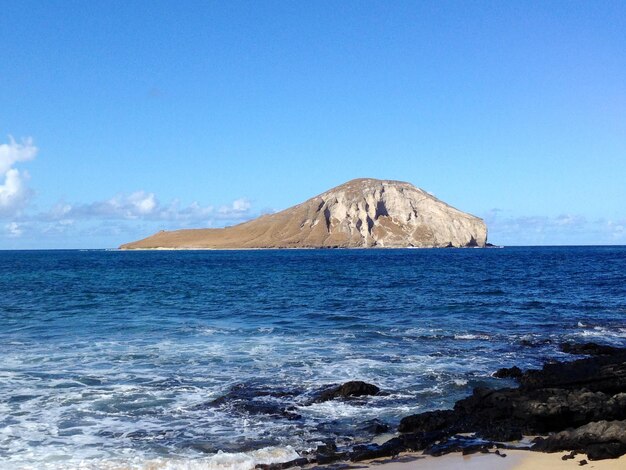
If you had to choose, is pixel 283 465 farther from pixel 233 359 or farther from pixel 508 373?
pixel 233 359

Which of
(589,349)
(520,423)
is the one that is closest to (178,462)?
(520,423)

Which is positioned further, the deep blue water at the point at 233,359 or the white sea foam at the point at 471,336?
the white sea foam at the point at 471,336

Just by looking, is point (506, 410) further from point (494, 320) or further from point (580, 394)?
point (494, 320)

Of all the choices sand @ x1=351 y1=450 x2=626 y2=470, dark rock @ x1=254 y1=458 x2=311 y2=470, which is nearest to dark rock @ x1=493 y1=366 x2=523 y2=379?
sand @ x1=351 y1=450 x2=626 y2=470

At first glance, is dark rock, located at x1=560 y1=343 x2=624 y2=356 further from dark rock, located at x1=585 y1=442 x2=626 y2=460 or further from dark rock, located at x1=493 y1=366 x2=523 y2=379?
dark rock, located at x1=585 y1=442 x2=626 y2=460

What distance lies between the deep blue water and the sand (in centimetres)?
179

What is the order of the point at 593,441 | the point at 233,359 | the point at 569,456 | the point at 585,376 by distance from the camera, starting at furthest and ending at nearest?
the point at 233,359
the point at 585,376
the point at 593,441
the point at 569,456

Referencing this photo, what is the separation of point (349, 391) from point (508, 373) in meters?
5.15

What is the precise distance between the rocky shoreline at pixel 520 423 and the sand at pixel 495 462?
20cm

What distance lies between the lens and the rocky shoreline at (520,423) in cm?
1049

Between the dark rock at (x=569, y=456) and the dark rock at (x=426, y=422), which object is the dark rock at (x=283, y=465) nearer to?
the dark rock at (x=426, y=422)

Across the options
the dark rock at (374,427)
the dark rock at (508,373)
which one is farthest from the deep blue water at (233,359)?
the dark rock at (508,373)

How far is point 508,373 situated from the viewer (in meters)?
17.2

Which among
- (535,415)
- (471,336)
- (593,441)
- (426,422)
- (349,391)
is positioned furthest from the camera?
(471,336)
